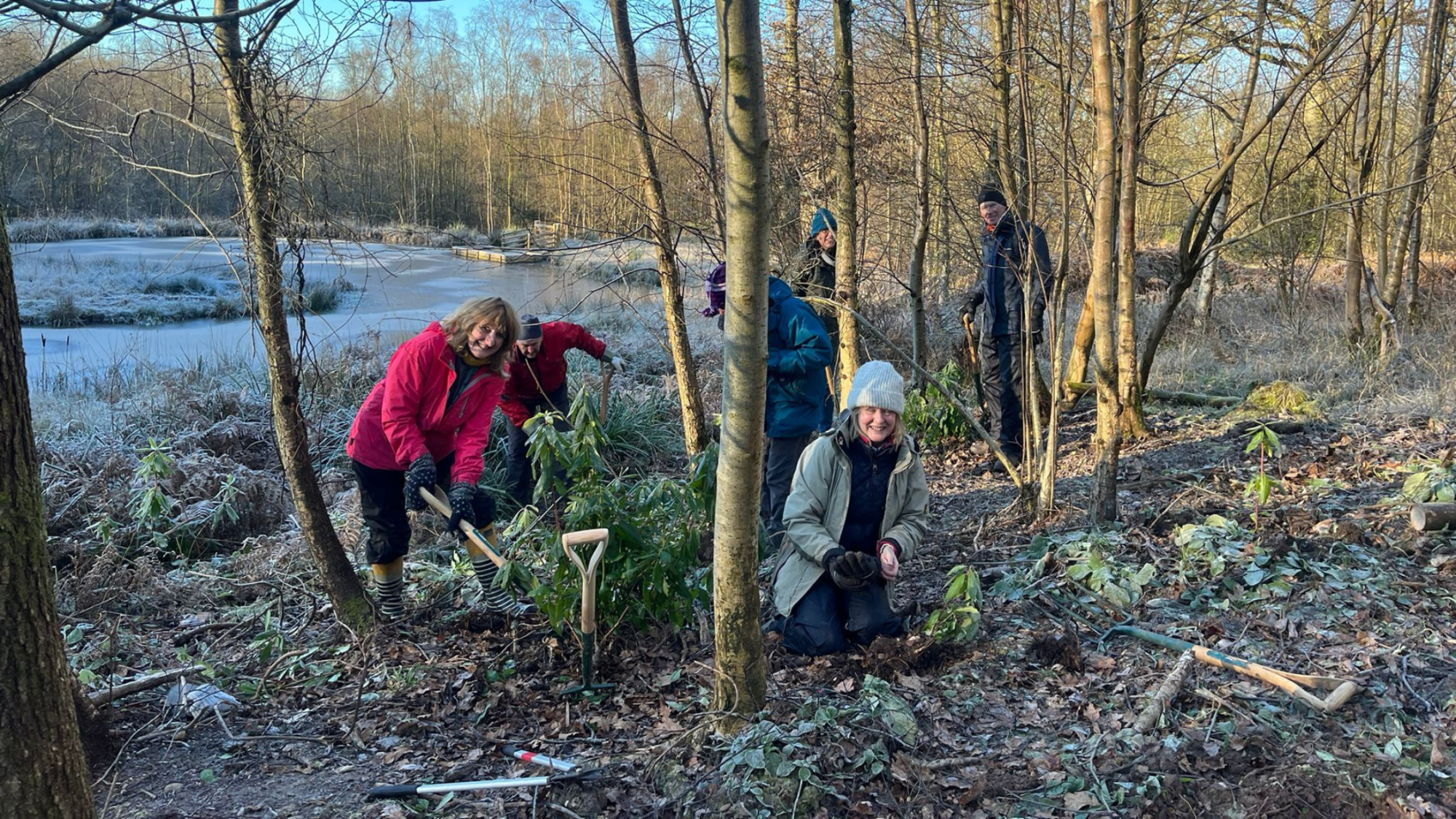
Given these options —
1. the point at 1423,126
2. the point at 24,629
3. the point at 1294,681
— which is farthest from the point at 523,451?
the point at 1423,126

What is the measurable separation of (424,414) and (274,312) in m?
0.72

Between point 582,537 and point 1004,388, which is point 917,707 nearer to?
point 582,537

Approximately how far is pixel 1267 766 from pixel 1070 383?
5632 millimetres

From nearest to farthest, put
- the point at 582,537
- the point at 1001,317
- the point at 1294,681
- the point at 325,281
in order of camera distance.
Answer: the point at 1294,681 → the point at 582,537 → the point at 1001,317 → the point at 325,281

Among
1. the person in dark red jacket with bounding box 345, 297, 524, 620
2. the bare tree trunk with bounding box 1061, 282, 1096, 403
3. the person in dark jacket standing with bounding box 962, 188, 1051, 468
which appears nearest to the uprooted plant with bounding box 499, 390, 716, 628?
the person in dark red jacket with bounding box 345, 297, 524, 620

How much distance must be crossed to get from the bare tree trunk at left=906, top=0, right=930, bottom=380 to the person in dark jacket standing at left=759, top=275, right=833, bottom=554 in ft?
5.18

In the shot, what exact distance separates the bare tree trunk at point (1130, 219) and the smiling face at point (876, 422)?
1965 mm

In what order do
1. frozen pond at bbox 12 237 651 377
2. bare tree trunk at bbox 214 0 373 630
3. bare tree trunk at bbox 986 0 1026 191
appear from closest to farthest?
1. bare tree trunk at bbox 214 0 373 630
2. frozen pond at bbox 12 237 651 377
3. bare tree trunk at bbox 986 0 1026 191

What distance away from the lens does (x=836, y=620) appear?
3.71m

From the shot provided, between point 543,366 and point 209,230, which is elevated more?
point 209,230

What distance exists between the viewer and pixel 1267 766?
2670mm

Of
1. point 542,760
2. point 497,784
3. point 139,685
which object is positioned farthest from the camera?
point 139,685

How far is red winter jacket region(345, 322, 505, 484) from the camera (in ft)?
12.4

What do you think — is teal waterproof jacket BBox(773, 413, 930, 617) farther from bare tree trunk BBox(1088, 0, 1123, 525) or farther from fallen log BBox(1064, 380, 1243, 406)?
fallen log BBox(1064, 380, 1243, 406)
